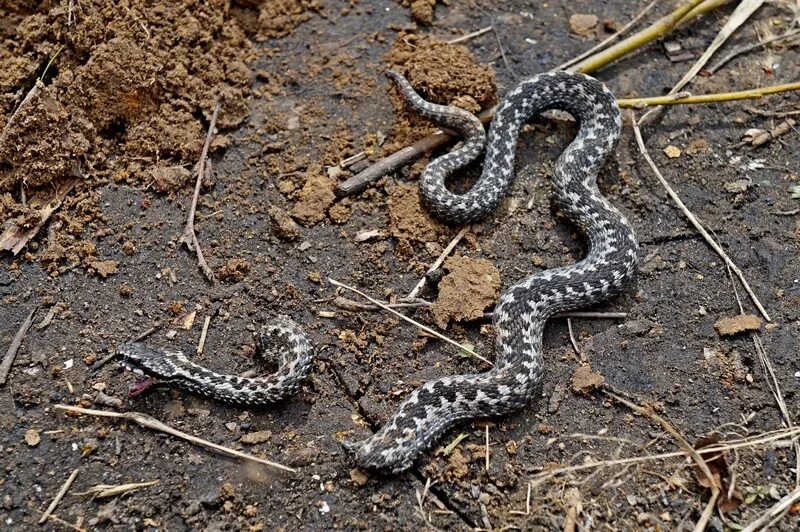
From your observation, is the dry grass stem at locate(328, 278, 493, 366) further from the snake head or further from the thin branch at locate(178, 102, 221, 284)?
the snake head

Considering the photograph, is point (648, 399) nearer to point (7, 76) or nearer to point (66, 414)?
point (66, 414)

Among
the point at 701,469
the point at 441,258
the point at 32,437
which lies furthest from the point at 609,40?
the point at 32,437

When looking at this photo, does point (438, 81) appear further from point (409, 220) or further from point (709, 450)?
point (709, 450)

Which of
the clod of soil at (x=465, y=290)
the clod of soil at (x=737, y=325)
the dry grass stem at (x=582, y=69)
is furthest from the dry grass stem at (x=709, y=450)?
the dry grass stem at (x=582, y=69)

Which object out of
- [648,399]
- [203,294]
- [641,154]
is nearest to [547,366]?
[648,399]


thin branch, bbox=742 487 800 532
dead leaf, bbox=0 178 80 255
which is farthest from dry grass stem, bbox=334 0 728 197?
thin branch, bbox=742 487 800 532

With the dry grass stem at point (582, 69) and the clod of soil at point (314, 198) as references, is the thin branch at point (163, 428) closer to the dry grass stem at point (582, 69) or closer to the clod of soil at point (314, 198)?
the clod of soil at point (314, 198)
